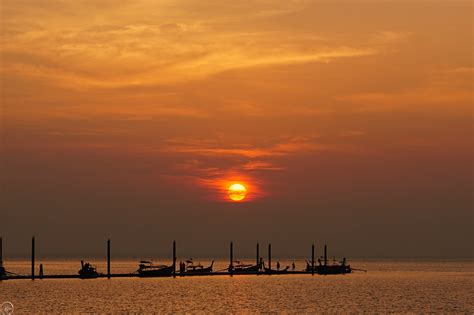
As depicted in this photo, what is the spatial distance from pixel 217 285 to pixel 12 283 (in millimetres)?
28120

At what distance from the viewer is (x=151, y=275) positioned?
418 ft

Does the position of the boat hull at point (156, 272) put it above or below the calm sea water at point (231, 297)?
above

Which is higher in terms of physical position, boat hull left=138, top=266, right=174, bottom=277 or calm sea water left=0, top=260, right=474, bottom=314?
boat hull left=138, top=266, right=174, bottom=277
